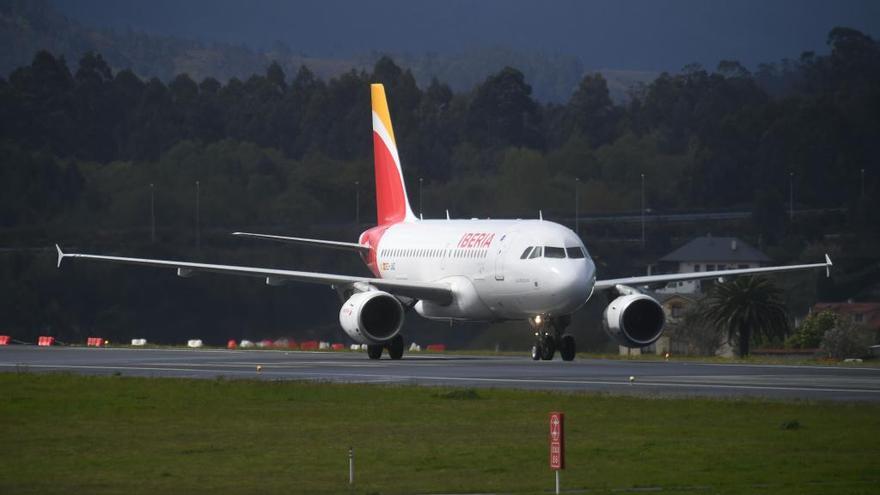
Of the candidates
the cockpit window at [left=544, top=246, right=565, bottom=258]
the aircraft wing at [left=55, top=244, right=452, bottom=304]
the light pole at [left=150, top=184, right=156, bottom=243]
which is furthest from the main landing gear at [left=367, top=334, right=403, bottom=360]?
the light pole at [left=150, top=184, right=156, bottom=243]

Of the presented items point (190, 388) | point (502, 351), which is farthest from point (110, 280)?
point (190, 388)

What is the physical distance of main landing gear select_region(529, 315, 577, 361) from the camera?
159 feet

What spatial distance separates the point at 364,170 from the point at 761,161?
160ft

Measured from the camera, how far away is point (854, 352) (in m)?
62.0

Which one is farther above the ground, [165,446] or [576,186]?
[576,186]

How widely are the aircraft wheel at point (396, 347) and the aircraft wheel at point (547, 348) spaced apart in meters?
4.19

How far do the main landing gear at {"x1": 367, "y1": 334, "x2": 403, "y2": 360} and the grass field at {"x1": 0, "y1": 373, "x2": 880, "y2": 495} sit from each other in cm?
1464

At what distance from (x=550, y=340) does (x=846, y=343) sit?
18556mm

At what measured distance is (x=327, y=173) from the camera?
111 metres

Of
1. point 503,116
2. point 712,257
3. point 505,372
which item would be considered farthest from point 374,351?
point 503,116

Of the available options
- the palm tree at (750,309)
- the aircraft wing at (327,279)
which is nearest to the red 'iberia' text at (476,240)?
the aircraft wing at (327,279)

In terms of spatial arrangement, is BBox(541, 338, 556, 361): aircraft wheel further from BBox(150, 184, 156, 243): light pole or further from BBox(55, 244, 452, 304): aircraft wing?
BBox(150, 184, 156, 243): light pole

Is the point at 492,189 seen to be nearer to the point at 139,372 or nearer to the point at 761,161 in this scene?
the point at 761,161

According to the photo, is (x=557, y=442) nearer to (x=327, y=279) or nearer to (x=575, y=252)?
(x=575, y=252)
